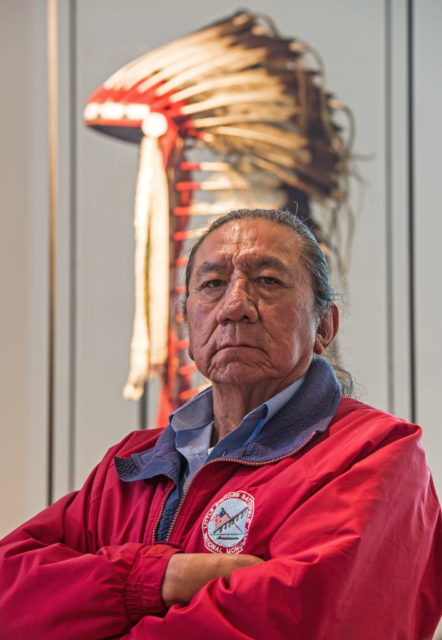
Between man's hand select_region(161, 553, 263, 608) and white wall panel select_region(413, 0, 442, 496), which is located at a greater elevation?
white wall panel select_region(413, 0, 442, 496)

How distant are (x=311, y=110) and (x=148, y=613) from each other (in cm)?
195

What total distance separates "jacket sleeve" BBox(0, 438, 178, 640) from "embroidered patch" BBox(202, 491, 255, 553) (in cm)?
7

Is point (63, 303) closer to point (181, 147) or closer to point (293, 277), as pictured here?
point (181, 147)

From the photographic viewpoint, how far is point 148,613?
3.92 feet

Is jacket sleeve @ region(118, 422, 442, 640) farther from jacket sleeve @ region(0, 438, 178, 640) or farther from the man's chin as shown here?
the man's chin

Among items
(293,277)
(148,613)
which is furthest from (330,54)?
(148,613)

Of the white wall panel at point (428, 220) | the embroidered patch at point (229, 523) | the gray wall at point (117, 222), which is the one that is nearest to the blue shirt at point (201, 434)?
the embroidered patch at point (229, 523)

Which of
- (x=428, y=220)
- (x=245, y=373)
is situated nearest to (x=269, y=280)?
(x=245, y=373)

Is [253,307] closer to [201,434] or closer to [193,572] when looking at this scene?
[201,434]

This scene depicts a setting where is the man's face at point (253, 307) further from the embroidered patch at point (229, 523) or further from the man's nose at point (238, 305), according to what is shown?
the embroidered patch at point (229, 523)

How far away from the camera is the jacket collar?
136 centimetres

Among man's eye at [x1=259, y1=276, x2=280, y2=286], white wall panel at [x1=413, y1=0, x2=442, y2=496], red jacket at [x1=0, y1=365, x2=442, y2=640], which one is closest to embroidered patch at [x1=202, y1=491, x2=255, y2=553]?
red jacket at [x1=0, y1=365, x2=442, y2=640]

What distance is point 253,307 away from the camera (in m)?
1.45

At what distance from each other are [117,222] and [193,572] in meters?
1.66
